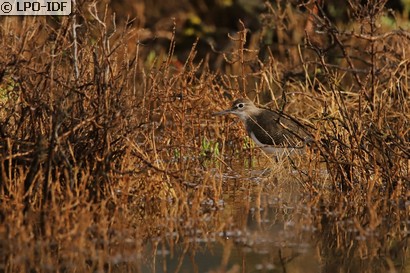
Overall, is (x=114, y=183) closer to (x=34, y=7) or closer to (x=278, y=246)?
(x=278, y=246)

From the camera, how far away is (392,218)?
294 inches

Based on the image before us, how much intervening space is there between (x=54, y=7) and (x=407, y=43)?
12.7 feet

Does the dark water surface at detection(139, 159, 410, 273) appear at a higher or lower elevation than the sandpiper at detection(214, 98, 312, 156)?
lower

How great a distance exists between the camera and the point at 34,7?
9492mm

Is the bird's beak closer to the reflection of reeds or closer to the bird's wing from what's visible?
the bird's wing

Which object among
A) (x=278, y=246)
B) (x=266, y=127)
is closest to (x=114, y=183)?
(x=278, y=246)

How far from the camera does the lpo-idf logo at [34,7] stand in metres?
8.07

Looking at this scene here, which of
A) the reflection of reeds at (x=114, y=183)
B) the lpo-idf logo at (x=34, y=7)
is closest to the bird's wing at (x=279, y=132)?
the reflection of reeds at (x=114, y=183)

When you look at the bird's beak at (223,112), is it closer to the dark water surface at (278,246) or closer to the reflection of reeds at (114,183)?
the reflection of reeds at (114,183)

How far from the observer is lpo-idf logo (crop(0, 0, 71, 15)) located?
8072 mm

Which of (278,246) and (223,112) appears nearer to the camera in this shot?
(278,246)

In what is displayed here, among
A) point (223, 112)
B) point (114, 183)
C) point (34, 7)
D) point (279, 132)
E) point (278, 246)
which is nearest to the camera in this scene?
point (278, 246)

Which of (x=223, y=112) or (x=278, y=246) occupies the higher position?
(x=223, y=112)

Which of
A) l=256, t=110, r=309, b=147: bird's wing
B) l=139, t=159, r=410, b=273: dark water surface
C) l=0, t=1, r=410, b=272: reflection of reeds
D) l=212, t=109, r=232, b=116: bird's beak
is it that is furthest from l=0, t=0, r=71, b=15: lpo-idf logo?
l=256, t=110, r=309, b=147: bird's wing
